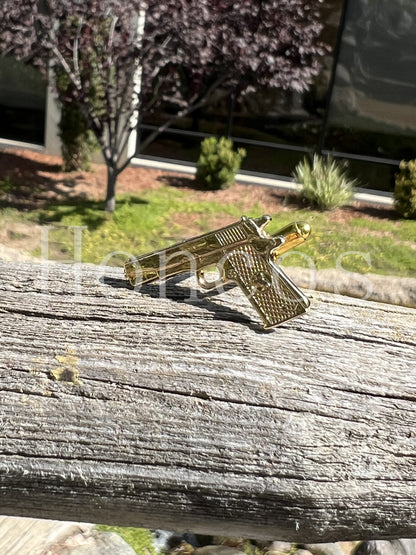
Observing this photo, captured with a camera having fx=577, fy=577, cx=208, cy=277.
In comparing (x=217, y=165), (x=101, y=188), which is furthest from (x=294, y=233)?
(x=101, y=188)

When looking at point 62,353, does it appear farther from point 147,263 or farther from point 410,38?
point 410,38

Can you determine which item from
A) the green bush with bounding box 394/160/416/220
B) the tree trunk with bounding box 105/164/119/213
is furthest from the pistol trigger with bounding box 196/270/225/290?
the green bush with bounding box 394/160/416/220

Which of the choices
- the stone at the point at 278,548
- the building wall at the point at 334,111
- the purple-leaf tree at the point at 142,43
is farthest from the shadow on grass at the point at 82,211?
the stone at the point at 278,548

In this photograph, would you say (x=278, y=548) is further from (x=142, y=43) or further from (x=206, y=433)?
(x=142, y=43)

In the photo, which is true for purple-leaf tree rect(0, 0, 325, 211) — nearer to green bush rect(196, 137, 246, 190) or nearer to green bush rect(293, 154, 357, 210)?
green bush rect(196, 137, 246, 190)

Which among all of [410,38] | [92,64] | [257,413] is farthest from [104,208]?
[257,413]

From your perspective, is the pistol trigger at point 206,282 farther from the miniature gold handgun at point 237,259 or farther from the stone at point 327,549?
the stone at point 327,549

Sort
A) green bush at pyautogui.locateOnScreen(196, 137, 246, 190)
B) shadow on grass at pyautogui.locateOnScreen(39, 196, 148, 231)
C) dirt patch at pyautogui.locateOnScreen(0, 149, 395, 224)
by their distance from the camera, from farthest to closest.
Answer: green bush at pyautogui.locateOnScreen(196, 137, 246, 190) < dirt patch at pyautogui.locateOnScreen(0, 149, 395, 224) < shadow on grass at pyautogui.locateOnScreen(39, 196, 148, 231)
